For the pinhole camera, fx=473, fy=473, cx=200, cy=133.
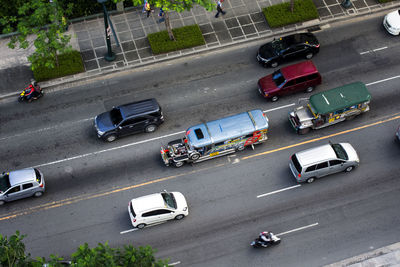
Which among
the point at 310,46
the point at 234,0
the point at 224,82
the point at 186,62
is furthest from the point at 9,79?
the point at 310,46

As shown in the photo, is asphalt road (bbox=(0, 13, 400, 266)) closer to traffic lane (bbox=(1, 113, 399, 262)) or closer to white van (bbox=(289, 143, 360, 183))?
traffic lane (bbox=(1, 113, 399, 262))

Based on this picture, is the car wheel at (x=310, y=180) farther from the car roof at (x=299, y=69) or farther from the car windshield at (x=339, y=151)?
the car roof at (x=299, y=69)

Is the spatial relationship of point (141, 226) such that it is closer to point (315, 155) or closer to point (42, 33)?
point (315, 155)

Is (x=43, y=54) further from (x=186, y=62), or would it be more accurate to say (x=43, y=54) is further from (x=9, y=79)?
(x=186, y=62)

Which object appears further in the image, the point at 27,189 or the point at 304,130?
the point at 304,130

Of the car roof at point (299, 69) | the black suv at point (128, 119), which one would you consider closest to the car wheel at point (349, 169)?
the car roof at point (299, 69)

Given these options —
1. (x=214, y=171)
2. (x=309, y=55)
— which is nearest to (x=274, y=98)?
(x=309, y=55)

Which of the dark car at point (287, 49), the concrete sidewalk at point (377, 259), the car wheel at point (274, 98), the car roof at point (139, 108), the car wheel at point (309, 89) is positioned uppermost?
the dark car at point (287, 49)
